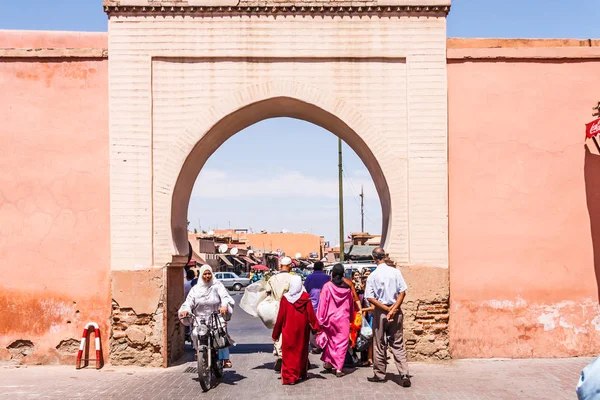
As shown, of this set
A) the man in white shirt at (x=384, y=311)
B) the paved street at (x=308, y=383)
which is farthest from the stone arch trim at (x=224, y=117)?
the paved street at (x=308, y=383)

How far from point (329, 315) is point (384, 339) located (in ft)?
2.98

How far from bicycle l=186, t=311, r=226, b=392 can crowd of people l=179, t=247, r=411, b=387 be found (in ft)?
0.50

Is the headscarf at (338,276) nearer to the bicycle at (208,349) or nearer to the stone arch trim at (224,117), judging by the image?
the stone arch trim at (224,117)

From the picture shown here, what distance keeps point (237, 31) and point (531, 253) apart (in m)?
5.27

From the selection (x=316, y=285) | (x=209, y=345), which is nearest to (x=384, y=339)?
(x=316, y=285)

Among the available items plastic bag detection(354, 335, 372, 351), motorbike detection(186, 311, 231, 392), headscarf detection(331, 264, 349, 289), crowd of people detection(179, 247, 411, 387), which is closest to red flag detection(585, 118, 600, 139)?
crowd of people detection(179, 247, 411, 387)

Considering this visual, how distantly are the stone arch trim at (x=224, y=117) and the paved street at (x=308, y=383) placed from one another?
5.82 feet

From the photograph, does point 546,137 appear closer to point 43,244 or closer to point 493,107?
point 493,107

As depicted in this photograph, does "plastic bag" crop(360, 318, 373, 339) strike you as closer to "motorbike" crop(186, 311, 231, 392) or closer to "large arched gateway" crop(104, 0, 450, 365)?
"large arched gateway" crop(104, 0, 450, 365)

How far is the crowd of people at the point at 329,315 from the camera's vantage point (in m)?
8.49

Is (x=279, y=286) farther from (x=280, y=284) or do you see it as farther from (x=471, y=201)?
(x=471, y=201)

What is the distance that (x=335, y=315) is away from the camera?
30.0 feet

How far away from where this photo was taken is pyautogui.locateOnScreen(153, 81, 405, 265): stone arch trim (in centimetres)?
998

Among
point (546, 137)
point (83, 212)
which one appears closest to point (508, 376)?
point (546, 137)
